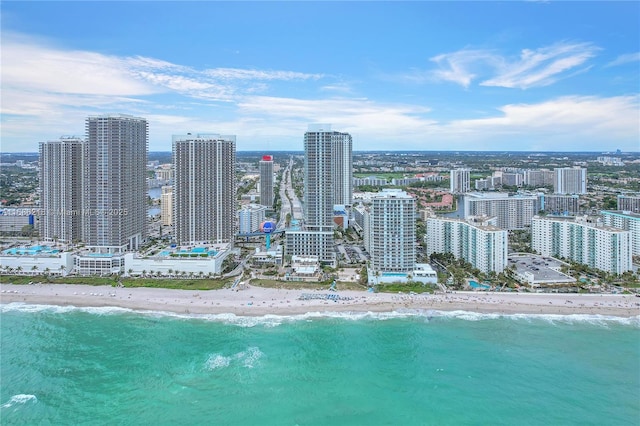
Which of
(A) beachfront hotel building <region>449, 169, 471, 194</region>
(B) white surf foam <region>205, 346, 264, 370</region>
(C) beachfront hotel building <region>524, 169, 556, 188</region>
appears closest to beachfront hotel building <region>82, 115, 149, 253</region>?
(B) white surf foam <region>205, 346, 264, 370</region>

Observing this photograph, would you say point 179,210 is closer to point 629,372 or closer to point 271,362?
point 271,362

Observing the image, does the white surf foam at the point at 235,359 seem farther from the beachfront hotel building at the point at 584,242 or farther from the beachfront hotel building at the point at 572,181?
the beachfront hotel building at the point at 572,181

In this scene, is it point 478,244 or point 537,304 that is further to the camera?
point 478,244

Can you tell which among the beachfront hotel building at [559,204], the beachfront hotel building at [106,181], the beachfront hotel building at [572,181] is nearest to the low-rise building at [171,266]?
the beachfront hotel building at [106,181]

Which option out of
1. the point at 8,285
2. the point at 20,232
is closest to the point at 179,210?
the point at 8,285

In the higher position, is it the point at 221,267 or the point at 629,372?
the point at 221,267

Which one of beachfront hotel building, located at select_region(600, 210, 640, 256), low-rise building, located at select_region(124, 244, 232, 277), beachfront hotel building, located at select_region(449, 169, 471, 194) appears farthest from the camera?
beachfront hotel building, located at select_region(449, 169, 471, 194)

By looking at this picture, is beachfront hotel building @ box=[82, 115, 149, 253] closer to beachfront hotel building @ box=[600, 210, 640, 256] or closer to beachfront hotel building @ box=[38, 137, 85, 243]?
beachfront hotel building @ box=[38, 137, 85, 243]
